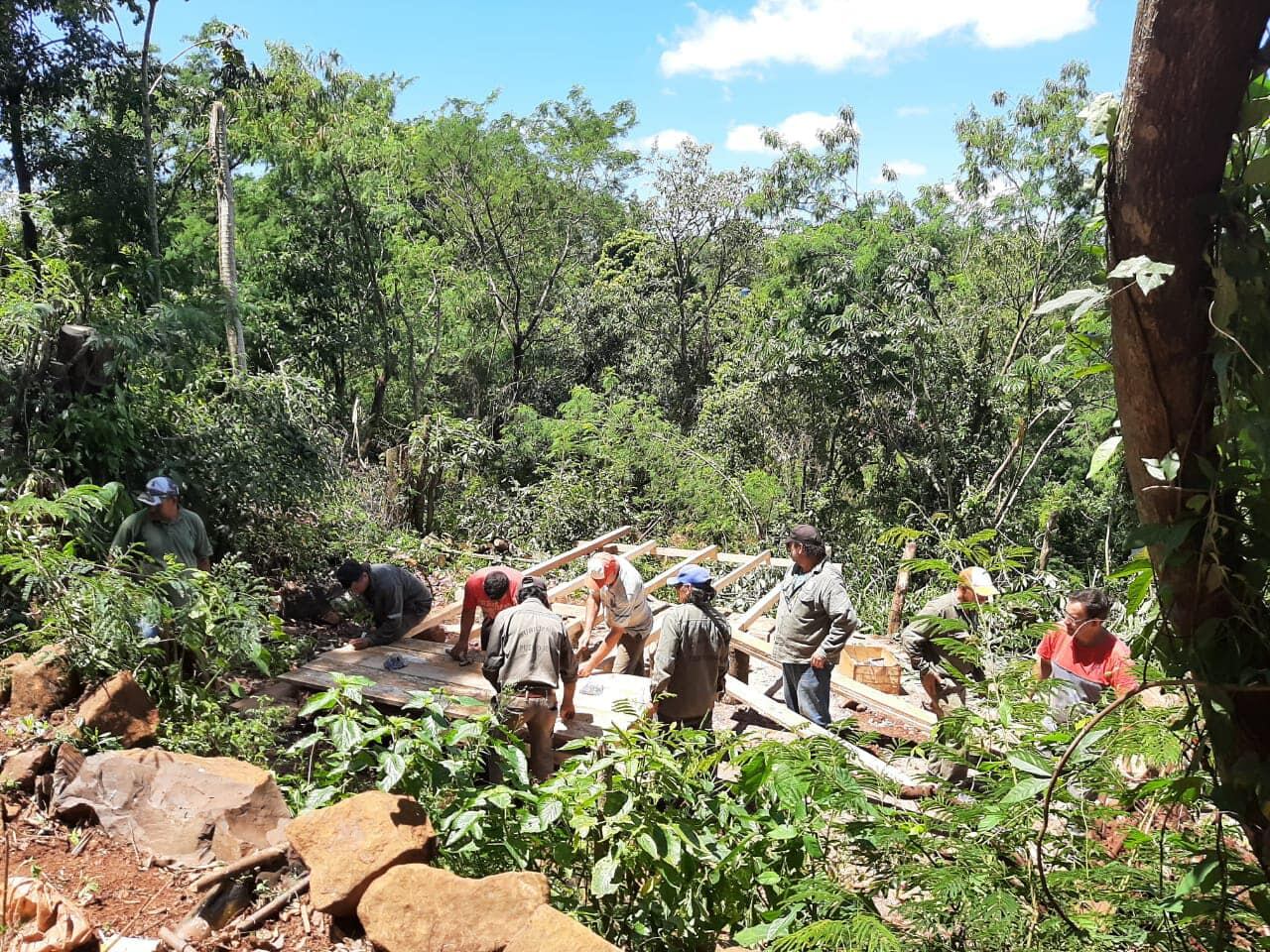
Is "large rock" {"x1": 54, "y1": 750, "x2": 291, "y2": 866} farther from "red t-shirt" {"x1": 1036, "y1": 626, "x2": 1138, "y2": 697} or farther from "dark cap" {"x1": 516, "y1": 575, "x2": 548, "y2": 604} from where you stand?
"red t-shirt" {"x1": 1036, "y1": 626, "x2": 1138, "y2": 697}

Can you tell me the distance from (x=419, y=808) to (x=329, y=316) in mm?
13360

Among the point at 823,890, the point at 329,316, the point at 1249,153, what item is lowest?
the point at 823,890

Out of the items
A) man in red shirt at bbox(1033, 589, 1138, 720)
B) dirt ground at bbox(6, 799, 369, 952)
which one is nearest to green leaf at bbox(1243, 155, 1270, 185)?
dirt ground at bbox(6, 799, 369, 952)

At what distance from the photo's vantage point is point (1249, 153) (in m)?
1.45

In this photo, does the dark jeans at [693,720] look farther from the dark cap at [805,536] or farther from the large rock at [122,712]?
the large rock at [122,712]

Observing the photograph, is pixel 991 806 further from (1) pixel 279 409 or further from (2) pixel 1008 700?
(1) pixel 279 409

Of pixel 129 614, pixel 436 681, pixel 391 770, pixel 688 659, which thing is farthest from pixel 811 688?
pixel 129 614

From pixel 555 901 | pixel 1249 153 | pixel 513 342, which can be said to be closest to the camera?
pixel 1249 153

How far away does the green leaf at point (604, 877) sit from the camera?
259 cm

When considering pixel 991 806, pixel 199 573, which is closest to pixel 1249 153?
pixel 991 806

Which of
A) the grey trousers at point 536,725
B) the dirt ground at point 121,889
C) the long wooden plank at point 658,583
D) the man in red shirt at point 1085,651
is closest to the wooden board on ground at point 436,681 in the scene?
the grey trousers at point 536,725

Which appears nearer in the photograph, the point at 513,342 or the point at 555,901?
the point at 555,901

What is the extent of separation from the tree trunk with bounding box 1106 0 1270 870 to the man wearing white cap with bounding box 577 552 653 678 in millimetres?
4792

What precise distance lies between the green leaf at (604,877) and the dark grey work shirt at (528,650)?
6.91ft
